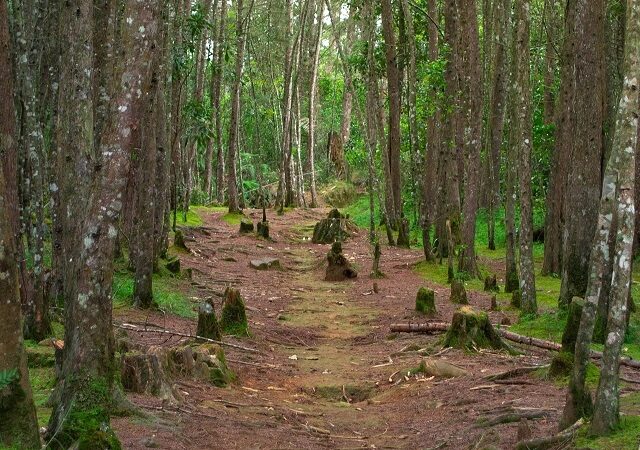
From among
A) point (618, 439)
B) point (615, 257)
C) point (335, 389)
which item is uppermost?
point (615, 257)

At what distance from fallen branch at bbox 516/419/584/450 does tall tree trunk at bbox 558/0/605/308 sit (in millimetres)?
6520

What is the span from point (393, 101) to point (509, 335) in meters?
15.3

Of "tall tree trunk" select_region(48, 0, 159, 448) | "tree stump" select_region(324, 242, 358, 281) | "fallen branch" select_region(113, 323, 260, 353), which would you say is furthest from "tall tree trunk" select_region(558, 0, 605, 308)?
"tree stump" select_region(324, 242, 358, 281)

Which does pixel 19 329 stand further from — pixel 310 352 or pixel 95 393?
pixel 310 352

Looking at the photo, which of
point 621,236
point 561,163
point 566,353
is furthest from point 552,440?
point 561,163

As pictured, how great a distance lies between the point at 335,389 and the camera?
11.3 m

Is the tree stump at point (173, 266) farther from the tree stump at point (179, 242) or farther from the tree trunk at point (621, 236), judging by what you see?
the tree trunk at point (621, 236)

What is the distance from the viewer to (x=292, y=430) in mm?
9062

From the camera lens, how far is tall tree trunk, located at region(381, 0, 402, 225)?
1026 inches

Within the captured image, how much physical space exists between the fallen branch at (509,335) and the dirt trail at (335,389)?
0.56ft

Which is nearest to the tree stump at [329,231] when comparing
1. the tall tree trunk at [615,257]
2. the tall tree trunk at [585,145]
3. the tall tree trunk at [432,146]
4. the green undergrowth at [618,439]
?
the tall tree trunk at [432,146]

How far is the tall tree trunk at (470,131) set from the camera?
19906mm

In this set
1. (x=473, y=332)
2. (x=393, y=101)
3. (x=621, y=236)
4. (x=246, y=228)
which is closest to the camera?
(x=621, y=236)

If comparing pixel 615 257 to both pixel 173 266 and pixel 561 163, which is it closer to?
pixel 173 266
